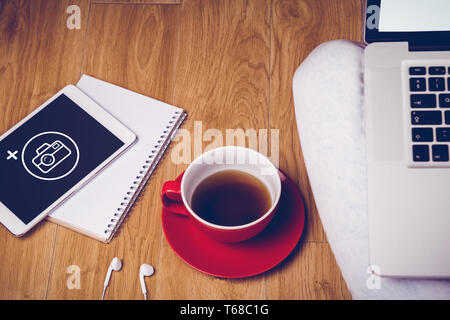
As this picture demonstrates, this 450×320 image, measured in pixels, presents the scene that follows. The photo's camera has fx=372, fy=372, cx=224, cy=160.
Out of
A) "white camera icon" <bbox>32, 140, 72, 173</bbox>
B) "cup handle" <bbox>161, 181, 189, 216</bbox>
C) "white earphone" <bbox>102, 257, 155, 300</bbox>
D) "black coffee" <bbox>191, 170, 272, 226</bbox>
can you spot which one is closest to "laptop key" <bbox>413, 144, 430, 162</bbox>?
"black coffee" <bbox>191, 170, 272, 226</bbox>

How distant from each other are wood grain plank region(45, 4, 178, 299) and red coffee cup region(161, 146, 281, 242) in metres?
0.10

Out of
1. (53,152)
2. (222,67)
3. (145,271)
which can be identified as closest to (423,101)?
(222,67)

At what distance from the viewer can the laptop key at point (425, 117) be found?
0.50 m

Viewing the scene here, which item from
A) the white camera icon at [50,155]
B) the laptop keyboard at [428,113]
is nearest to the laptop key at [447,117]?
the laptop keyboard at [428,113]

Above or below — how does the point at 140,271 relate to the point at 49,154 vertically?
below

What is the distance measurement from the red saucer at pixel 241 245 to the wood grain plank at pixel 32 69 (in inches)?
8.8

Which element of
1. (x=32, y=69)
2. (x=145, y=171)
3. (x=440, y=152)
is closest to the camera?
(x=440, y=152)

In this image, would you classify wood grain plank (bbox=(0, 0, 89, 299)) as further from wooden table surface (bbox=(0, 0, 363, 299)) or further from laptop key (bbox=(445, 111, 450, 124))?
laptop key (bbox=(445, 111, 450, 124))

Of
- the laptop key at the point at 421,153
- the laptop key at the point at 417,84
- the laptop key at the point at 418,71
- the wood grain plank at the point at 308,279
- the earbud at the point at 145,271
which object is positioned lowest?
the wood grain plank at the point at 308,279

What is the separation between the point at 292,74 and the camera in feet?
2.33

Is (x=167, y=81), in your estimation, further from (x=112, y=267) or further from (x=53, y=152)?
(x=112, y=267)

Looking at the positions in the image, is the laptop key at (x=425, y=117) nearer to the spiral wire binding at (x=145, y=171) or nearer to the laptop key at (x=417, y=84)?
the laptop key at (x=417, y=84)

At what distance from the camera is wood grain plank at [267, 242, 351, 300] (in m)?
0.57

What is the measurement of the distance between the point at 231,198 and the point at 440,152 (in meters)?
0.29
